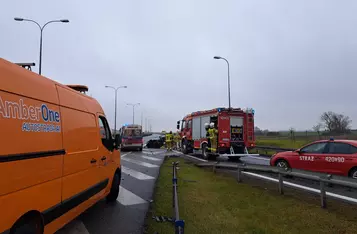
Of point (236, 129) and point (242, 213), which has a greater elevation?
point (236, 129)

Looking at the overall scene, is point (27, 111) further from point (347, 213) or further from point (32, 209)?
point (347, 213)

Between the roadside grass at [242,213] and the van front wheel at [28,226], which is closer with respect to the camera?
the van front wheel at [28,226]

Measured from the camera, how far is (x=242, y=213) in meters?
5.96

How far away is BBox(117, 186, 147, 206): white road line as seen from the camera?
7.05 meters

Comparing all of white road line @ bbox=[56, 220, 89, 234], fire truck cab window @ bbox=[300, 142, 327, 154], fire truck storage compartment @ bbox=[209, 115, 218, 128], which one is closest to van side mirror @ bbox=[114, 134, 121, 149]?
white road line @ bbox=[56, 220, 89, 234]

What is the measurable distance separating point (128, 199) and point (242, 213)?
2.91m

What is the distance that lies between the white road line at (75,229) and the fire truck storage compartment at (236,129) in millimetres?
12548

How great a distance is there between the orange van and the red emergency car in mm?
7499

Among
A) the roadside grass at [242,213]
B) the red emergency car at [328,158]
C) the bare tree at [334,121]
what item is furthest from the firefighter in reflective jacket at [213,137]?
the bare tree at [334,121]

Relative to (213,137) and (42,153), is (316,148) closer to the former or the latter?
(213,137)

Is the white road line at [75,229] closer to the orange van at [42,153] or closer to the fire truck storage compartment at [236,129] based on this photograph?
the orange van at [42,153]

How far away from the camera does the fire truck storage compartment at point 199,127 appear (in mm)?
18711

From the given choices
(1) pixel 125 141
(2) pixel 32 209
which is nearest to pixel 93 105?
(2) pixel 32 209

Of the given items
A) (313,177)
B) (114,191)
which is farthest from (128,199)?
(313,177)
